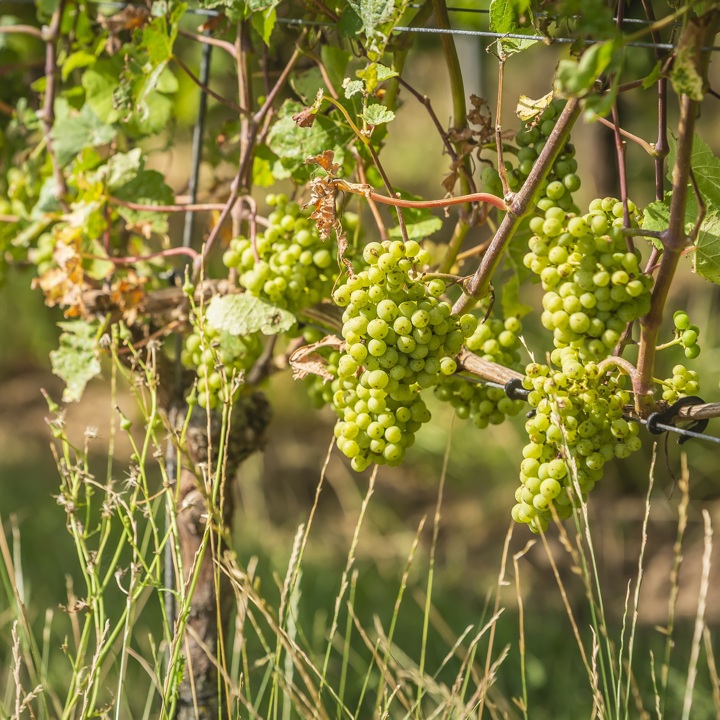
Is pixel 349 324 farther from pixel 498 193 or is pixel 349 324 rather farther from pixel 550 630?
pixel 550 630

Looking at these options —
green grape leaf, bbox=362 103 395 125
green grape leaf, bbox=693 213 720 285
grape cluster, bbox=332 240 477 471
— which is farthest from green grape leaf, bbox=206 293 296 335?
green grape leaf, bbox=693 213 720 285

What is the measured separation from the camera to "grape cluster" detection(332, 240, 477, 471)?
0.90m

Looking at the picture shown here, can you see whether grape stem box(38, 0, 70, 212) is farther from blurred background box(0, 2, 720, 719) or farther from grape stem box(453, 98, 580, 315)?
grape stem box(453, 98, 580, 315)

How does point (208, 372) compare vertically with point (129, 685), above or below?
above

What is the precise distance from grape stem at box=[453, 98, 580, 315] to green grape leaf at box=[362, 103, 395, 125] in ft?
0.58

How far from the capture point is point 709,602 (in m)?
2.70

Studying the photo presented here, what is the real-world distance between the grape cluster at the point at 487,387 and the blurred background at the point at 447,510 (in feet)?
2.80

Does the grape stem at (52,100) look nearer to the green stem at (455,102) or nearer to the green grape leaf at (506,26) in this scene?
the green stem at (455,102)

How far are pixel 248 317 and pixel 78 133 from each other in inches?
22.9

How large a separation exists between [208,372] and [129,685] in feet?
3.90

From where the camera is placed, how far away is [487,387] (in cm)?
111

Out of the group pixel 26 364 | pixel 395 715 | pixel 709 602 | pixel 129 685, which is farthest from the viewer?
pixel 26 364

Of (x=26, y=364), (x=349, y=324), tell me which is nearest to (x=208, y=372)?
(x=349, y=324)

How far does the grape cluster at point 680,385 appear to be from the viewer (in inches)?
36.7
